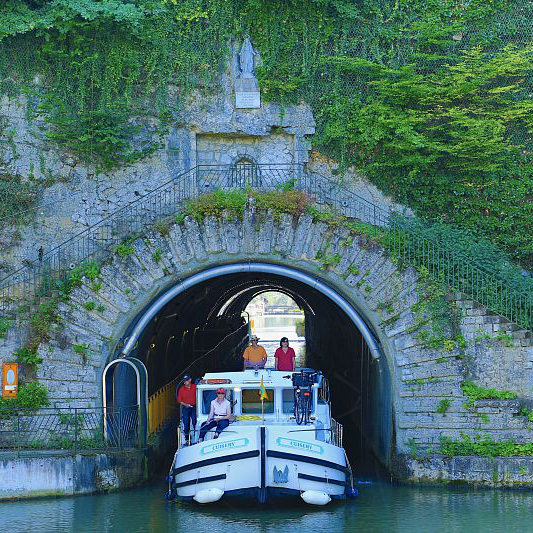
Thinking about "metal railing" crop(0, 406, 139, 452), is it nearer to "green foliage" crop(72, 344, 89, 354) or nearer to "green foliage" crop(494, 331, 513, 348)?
"green foliage" crop(72, 344, 89, 354)

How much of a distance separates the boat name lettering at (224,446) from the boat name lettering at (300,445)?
659 millimetres

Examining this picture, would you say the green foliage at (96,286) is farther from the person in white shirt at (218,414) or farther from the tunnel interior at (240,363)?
the person in white shirt at (218,414)

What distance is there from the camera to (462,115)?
26.4 m

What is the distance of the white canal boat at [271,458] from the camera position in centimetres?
1983

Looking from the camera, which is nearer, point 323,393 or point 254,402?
point 254,402

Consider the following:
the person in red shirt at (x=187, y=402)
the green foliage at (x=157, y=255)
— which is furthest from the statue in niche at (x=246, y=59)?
the person in red shirt at (x=187, y=402)

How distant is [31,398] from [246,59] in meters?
10.7

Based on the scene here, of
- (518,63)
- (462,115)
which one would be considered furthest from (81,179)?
(518,63)

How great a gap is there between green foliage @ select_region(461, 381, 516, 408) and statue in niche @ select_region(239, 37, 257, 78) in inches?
403

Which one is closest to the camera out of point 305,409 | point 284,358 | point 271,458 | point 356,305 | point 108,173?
point 271,458

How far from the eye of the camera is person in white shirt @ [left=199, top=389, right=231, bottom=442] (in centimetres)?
2150

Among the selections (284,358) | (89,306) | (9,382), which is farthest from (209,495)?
(284,358)

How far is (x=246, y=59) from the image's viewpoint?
2725cm

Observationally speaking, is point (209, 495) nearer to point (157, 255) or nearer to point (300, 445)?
point (300, 445)
